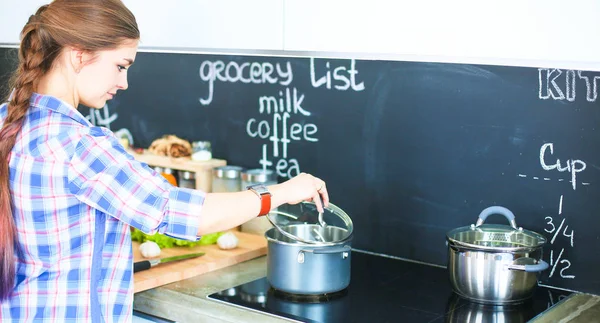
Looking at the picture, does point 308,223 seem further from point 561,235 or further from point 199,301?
point 561,235

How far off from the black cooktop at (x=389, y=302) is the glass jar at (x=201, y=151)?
0.62m

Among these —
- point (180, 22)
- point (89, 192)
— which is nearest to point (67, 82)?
point (89, 192)

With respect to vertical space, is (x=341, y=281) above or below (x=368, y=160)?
below

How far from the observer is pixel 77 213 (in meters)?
1.50

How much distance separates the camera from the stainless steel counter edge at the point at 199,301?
185 centimetres

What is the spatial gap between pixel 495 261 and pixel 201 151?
43.8 inches

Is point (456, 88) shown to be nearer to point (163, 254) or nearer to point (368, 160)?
point (368, 160)

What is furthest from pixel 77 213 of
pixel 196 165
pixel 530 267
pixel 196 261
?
pixel 196 165

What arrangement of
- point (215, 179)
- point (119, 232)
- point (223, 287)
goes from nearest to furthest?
point (119, 232) → point (223, 287) → point (215, 179)

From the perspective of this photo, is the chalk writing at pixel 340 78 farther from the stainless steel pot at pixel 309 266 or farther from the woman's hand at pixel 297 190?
the woman's hand at pixel 297 190

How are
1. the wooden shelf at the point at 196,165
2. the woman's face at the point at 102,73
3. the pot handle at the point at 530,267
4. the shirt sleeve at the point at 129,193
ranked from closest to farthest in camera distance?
the shirt sleeve at the point at 129,193, the woman's face at the point at 102,73, the pot handle at the point at 530,267, the wooden shelf at the point at 196,165

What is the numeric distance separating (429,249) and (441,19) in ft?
2.55

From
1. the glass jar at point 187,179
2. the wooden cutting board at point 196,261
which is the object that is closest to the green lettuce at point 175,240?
the wooden cutting board at point 196,261

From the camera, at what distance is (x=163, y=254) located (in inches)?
90.1
